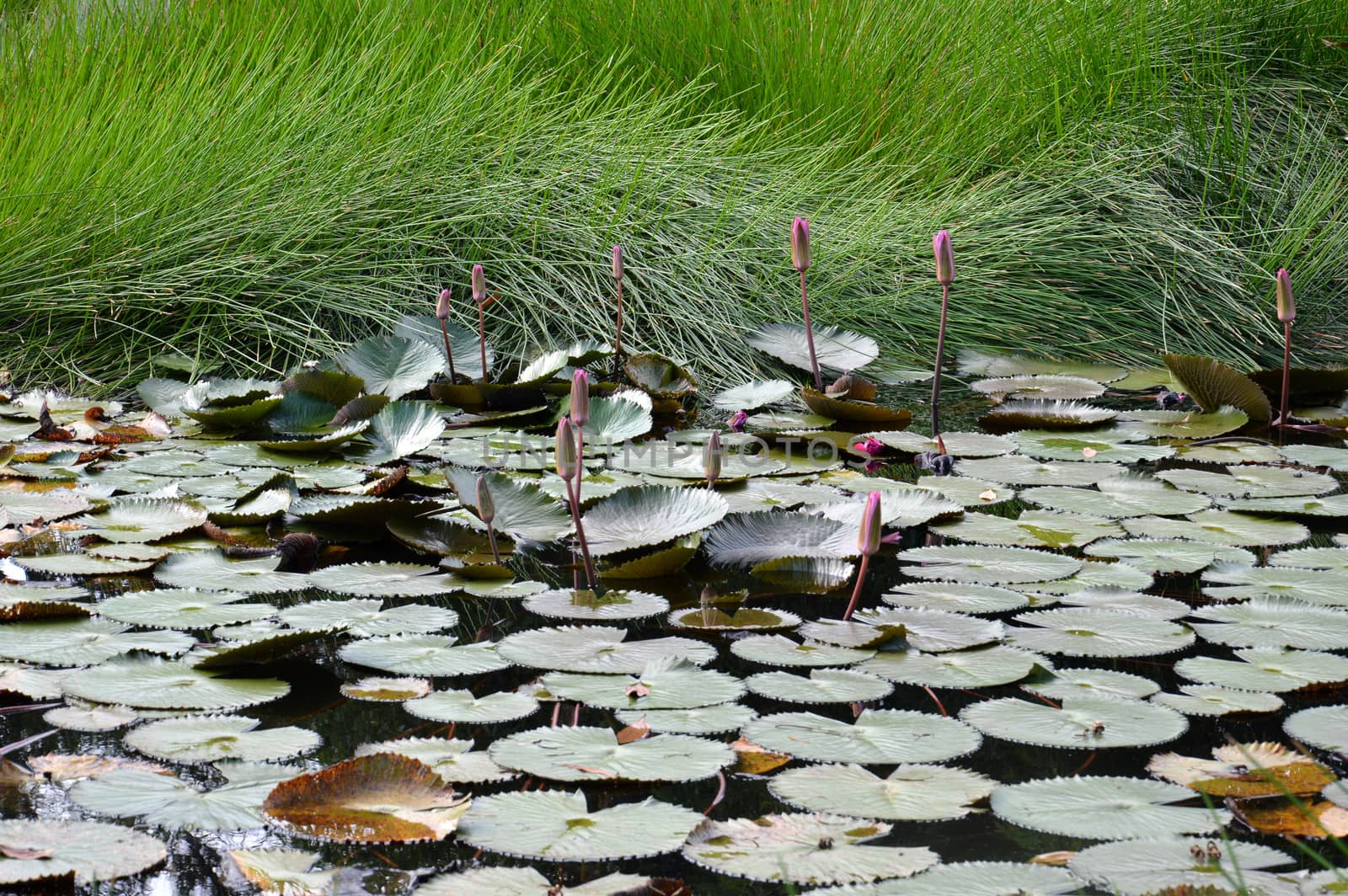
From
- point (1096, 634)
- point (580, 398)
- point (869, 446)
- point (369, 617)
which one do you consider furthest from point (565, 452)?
point (869, 446)

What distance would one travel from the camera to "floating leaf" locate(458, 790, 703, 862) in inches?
38.9

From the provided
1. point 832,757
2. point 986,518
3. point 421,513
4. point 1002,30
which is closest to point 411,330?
point 421,513

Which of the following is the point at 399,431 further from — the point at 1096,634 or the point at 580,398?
the point at 1096,634

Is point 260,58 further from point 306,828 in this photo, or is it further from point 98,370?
point 306,828

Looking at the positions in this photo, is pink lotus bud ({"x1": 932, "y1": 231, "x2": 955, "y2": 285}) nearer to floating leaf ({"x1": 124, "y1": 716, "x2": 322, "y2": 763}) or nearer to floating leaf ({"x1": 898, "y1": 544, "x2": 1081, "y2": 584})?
floating leaf ({"x1": 898, "y1": 544, "x2": 1081, "y2": 584})

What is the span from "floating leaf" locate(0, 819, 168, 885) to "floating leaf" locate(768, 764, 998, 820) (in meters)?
0.52

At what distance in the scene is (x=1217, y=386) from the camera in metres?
2.62

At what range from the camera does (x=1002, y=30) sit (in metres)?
4.57

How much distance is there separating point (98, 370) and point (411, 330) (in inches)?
30.3

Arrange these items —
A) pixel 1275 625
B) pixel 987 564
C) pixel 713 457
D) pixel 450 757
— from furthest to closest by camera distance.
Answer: pixel 713 457
pixel 987 564
pixel 1275 625
pixel 450 757

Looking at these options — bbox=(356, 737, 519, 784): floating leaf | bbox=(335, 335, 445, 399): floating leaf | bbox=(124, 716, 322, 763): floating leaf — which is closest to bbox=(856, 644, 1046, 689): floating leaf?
bbox=(356, 737, 519, 784): floating leaf

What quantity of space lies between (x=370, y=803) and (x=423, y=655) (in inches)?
13.6

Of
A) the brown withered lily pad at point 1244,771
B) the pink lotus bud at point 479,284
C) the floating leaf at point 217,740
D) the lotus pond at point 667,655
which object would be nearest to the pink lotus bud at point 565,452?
the lotus pond at point 667,655

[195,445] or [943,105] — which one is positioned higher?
[943,105]
